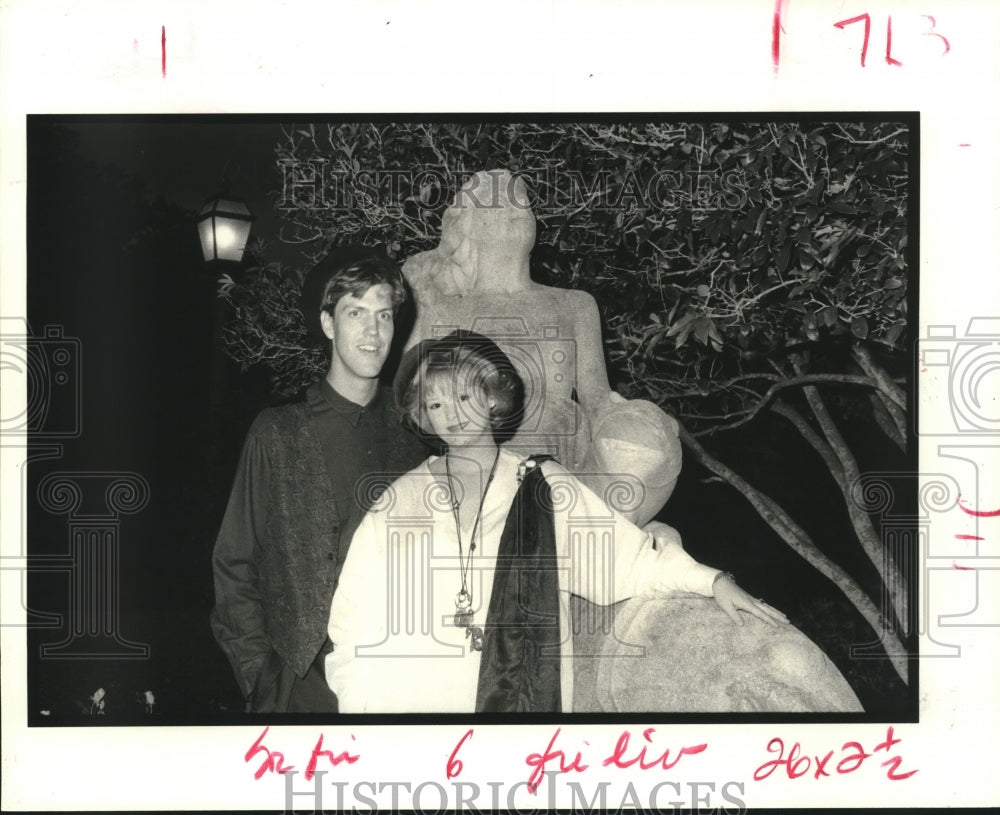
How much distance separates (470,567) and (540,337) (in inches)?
31.4

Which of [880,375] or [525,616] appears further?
[880,375]

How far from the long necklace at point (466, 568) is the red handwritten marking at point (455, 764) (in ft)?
1.03

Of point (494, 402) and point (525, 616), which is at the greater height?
point (494, 402)

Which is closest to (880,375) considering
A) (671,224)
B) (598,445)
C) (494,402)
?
(671,224)

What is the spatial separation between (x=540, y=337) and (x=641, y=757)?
1441mm

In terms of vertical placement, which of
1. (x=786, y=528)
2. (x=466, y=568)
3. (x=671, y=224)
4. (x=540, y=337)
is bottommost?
(x=466, y=568)

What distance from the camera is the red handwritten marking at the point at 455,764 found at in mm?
4250

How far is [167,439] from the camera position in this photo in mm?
4273

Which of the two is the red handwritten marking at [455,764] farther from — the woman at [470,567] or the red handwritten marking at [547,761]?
the red handwritten marking at [547,761]
